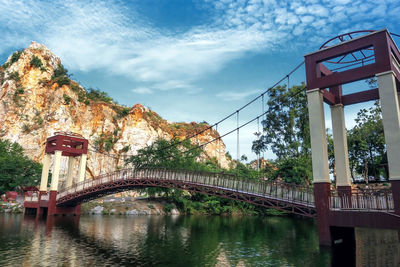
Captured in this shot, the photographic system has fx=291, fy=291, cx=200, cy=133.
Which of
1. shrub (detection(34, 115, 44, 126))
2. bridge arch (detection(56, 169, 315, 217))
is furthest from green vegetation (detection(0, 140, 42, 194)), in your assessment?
shrub (detection(34, 115, 44, 126))

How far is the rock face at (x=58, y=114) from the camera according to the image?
53.6 metres

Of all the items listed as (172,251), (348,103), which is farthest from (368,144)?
(172,251)

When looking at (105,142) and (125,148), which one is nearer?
(105,142)

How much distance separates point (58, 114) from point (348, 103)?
52.4 metres

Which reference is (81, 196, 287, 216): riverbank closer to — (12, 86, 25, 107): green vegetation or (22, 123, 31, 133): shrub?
(22, 123, 31, 133): shrub

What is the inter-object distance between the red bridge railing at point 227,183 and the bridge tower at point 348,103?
4.93 feet

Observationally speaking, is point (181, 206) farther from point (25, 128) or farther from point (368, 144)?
point (25, 128)

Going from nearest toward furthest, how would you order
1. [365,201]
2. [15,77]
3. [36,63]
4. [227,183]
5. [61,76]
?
[365,201]
[227,183]
[15,77]
[36,63]
[61,76]

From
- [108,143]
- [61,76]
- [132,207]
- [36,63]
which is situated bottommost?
[132,207]

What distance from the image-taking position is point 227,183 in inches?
731

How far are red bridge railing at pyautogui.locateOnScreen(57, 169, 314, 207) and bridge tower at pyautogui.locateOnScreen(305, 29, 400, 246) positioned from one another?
1.50m

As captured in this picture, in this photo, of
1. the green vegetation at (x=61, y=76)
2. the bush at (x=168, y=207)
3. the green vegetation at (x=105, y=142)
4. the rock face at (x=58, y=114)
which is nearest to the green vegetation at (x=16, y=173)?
the rock face at (x=58, y=114)

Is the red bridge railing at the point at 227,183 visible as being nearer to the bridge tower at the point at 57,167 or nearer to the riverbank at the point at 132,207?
the bridge tower at the point at 57,167

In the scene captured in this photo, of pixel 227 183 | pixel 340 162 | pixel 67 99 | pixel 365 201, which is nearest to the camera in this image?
pixel 365 201
